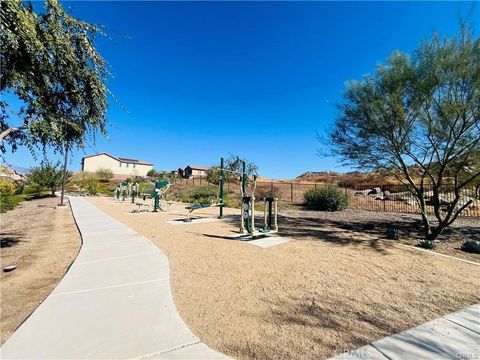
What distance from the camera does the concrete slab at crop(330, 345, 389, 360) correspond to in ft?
7.68

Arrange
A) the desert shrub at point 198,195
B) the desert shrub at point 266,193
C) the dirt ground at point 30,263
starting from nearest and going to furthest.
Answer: the dirt ground at point 30,263, the desert shrub at point 198,195, the desert shrub at point 266,193

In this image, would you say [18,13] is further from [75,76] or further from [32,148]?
[32,148]

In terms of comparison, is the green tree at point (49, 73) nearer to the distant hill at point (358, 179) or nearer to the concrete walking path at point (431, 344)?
the concrete walking path at point (431, 344)

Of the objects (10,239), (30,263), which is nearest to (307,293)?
(30,263)

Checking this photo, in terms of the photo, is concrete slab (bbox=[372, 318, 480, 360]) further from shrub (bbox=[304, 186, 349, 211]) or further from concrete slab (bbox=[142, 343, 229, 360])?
shrub (bbox=[304, 186, 349, 211])

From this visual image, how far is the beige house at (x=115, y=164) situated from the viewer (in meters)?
68.1

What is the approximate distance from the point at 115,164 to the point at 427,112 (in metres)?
77.5

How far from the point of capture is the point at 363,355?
93.8 inches

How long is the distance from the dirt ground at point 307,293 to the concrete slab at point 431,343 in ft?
0.44

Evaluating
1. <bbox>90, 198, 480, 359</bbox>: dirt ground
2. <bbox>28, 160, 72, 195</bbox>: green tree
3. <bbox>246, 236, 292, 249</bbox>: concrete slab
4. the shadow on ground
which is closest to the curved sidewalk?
<bbox>90, 198, 480, 359</bbox>: dirt ground

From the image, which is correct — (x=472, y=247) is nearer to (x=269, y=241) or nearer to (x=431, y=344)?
(x=269, y=241)

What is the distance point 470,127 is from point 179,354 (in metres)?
8.42

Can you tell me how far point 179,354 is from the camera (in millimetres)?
2377

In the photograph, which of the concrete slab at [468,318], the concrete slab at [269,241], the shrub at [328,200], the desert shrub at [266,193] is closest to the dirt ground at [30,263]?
A: the concrete slab at [269,241]
